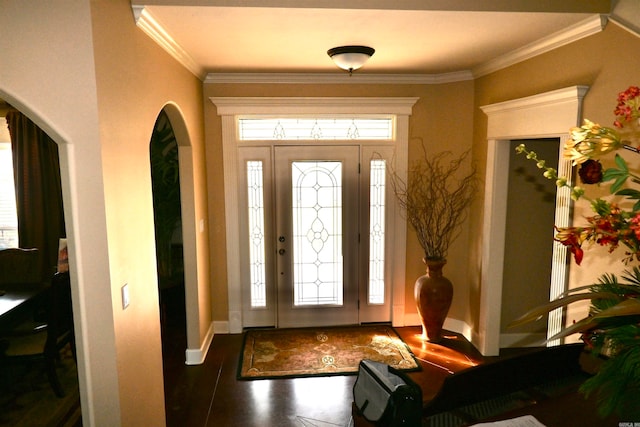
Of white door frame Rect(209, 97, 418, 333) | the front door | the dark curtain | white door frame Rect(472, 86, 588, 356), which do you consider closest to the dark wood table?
the dark curtain

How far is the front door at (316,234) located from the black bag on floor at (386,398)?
2.83 meters

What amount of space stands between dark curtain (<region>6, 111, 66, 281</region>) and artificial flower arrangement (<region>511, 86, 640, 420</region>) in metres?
5.36

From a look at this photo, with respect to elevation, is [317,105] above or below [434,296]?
above

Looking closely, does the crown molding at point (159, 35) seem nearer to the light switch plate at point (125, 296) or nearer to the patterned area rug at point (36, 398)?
the light switch plate at point (125, 296)

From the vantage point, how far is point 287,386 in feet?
11.8

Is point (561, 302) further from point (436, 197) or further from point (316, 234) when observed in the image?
point (316, 234)

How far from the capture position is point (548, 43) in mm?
3055

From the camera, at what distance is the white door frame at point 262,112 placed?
438 cm

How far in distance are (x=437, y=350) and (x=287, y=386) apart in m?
1.65

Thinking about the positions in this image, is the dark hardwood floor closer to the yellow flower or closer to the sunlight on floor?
the sunlight on floor

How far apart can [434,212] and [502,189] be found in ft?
2.57

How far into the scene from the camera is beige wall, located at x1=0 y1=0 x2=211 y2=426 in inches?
67.8

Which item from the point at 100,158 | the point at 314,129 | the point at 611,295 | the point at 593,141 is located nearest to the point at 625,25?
the point at 593,141

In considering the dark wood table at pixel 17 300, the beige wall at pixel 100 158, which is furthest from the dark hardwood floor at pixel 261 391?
the dark wood table at pixel 17 300
